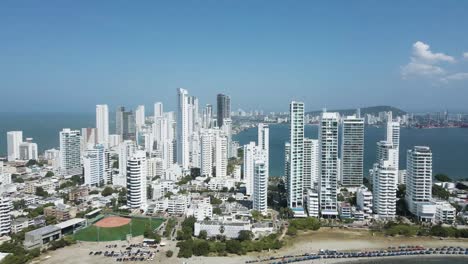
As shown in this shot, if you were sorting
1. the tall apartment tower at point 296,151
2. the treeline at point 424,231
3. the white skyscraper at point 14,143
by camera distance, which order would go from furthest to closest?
the white skyscraper at point 14,143, the tall apartment tower at point 296,151, the treeline at point 424,231

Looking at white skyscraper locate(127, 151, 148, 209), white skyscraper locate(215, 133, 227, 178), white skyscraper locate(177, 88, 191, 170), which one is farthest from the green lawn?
white skyscraper locate(177, 88, 191, 170)

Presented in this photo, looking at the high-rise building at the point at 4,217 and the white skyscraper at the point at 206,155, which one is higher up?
the white skyscraper at the point at 206,155

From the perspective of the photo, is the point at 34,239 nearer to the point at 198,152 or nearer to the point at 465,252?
the point at 465,252

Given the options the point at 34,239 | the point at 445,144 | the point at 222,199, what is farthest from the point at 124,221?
the point at 445,144

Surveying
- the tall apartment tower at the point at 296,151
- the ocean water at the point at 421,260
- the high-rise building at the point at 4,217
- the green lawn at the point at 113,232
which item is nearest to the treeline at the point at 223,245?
the green lawn at the point at 113,232

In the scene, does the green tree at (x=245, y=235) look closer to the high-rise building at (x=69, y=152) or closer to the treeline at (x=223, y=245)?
the treeline at (x=223, y=245)

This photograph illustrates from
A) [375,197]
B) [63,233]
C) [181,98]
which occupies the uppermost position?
[181,98]
